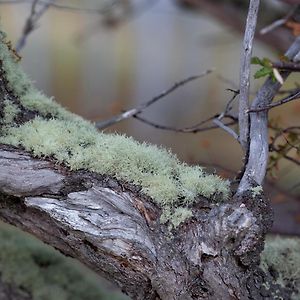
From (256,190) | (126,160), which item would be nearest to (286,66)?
(256,190)

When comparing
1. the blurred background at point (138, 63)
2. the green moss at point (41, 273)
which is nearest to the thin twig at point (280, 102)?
the green moss at point (41, 273)

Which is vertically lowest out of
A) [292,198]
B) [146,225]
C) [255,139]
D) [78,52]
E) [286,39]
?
[78,52]

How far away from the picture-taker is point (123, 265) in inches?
42.6

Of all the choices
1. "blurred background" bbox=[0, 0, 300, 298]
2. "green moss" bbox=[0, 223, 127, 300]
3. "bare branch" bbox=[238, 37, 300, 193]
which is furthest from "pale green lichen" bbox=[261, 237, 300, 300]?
"blurred background" bbox=[0, 0, 300, 298]

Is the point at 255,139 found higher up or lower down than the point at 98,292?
higher up

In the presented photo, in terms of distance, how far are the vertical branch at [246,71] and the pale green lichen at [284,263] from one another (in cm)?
27

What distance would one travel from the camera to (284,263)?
4.15ft

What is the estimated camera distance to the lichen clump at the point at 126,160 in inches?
42.4

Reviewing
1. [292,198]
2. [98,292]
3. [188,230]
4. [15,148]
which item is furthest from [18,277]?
[292,198]

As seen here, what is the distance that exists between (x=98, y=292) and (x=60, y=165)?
70 cm

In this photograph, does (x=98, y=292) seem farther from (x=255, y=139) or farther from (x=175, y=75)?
(x=175, y=75)

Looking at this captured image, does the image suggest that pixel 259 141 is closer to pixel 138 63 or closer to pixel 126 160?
pixel 126 160

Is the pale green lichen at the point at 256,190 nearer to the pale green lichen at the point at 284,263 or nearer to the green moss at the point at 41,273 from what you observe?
the pale green lichen at the point at 284,263

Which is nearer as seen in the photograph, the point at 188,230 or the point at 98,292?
the point at 188,230
